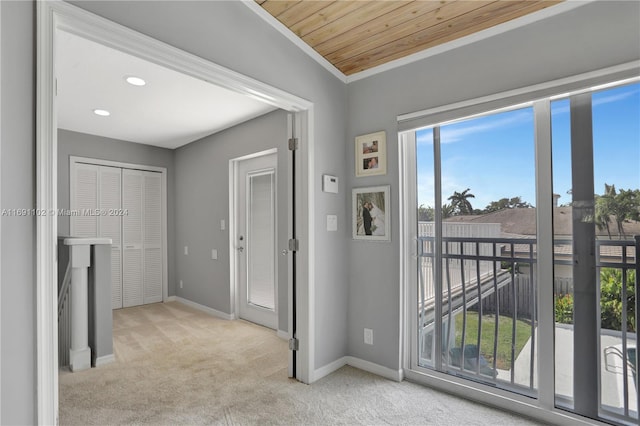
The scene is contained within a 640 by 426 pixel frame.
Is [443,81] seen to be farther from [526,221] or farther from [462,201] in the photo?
[526,221]

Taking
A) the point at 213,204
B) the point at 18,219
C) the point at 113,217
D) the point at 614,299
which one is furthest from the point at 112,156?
the point at 614,299


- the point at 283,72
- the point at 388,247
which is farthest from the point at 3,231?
the point at 388,247

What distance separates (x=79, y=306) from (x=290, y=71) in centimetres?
252

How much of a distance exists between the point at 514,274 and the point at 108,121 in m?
4.39

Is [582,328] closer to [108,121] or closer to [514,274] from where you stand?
[514,274]

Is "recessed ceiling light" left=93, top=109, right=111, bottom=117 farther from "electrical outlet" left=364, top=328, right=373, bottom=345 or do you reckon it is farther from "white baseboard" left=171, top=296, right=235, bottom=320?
"electrical outlet" left=364, top=328, right=373, bottom=345

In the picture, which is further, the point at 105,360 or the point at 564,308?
the point at 105,360

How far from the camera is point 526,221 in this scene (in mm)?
2146

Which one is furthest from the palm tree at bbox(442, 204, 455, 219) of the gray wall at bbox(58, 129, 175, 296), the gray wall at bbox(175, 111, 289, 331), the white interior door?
the gray wall at bbox(58, 129, 175, 296)

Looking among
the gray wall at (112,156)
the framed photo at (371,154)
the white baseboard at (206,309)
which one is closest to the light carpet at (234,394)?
the white baseboard at (206,309)

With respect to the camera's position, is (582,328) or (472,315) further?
(472,315)

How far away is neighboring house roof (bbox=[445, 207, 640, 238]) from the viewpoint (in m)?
1.85

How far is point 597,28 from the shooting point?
181cm

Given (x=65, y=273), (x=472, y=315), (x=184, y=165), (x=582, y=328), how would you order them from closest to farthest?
1. (x=582, y=328)
2. (x=472, y=315)
3. (x=65, y=273)
4. (x=184, y=165)
